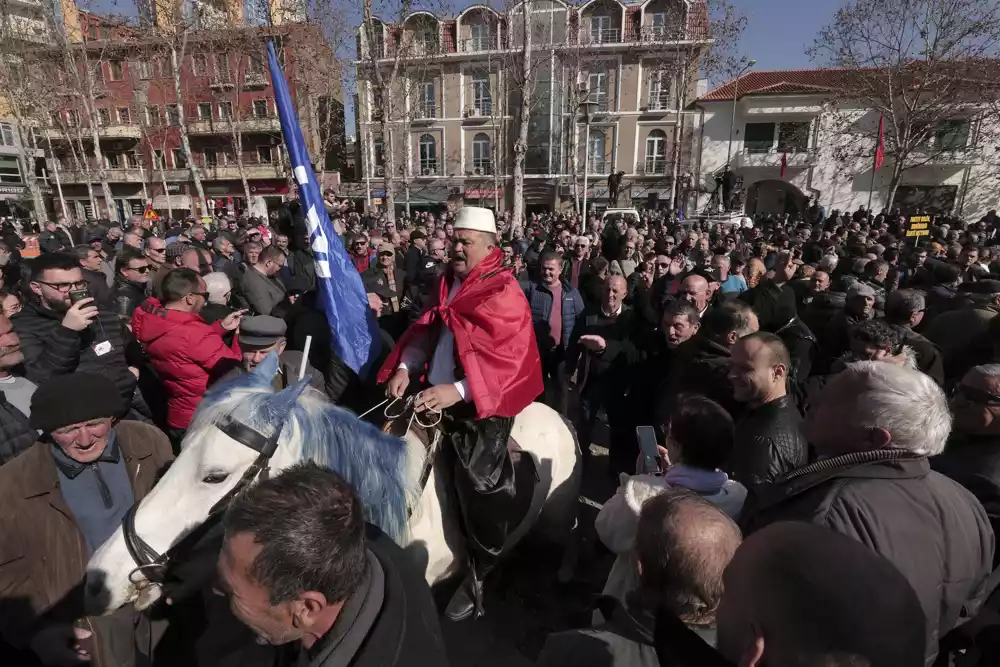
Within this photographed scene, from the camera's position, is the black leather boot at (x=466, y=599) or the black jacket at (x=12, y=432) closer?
the black jacket at (x=12, y=432)

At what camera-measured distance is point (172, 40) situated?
19250 mm

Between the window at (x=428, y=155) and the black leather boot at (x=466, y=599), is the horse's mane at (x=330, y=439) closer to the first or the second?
the black leather boot at (x=466, y=599)

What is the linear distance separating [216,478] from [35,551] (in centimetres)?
77

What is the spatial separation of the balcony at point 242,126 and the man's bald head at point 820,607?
38.5 m

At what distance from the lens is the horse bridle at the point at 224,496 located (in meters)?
1.93

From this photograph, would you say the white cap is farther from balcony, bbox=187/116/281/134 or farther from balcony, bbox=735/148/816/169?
balcony, bbox=187/116/281/134

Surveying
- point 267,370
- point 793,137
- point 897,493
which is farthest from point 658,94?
point 897,493

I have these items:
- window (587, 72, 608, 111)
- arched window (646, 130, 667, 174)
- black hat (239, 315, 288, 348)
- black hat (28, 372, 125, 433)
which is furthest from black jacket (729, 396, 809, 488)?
window (587, 72, 608, 111)

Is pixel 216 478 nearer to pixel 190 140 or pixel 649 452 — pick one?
pixel 649 452

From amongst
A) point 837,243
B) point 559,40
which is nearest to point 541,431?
point 837,243

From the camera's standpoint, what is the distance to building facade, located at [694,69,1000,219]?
29.0 m

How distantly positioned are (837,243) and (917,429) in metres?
10.7

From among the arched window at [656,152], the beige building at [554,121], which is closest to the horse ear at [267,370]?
the beige building at [554,121]

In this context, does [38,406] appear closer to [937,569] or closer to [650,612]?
[650,612]
